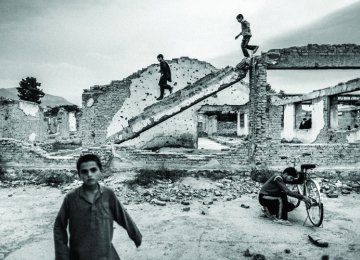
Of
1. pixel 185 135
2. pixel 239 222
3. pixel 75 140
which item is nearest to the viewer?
pixel 239 222

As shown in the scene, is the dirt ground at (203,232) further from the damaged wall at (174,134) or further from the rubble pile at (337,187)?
the damaged wall at (174,134)

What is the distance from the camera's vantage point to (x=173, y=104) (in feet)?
30.8

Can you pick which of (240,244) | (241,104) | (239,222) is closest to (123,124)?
(241,104)

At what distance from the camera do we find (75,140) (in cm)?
2277

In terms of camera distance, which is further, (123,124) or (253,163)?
(123,124)

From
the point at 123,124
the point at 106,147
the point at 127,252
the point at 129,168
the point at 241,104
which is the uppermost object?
the point at 241,104

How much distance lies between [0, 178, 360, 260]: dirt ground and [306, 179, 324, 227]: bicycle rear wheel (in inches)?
6.9

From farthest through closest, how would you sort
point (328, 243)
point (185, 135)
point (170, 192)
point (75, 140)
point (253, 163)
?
1. point (75, 140)
2. point (185, 135)
3. point (253, 163)
4. point (170, 192)
5. point (328, 243)

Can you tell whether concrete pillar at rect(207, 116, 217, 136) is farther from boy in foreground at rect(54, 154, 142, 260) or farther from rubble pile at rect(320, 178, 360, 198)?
boy in foreground at rect(54, 154, 142, 260)

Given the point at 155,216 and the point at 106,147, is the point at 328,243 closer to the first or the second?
the point at 155,216

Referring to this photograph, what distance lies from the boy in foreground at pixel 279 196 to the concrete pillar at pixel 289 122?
47.2 feet

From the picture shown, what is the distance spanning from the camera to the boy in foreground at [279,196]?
18.2ft

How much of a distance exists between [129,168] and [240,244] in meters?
5.50

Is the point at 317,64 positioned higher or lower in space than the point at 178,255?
higher
